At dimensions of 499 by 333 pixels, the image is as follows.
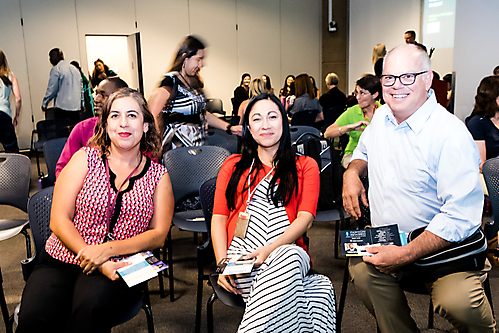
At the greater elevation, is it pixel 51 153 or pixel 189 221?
pixel 51 153

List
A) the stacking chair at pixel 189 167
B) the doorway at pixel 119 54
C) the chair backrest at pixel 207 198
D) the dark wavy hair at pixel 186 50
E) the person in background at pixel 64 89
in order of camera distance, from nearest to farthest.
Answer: the chair backrest at pixel 207 198
the stacking chair at pixel 189 167
the dark wavy hair at pixel 186 50
the person in background at pixel 64 89
the doorway at pixel 119 54

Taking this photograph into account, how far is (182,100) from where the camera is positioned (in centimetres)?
308

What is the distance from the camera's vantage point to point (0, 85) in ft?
17.9

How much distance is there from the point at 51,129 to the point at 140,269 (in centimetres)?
460

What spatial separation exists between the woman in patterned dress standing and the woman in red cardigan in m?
0.34

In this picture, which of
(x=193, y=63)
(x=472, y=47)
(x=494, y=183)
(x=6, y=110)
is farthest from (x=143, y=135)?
(x=472, y=47)

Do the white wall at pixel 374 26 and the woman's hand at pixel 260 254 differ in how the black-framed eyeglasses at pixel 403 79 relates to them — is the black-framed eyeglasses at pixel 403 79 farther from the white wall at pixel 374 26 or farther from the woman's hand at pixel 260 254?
the white wall at pixel 374 26

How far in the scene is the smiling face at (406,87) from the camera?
1.82 m

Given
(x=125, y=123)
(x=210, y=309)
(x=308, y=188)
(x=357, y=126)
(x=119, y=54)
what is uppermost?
(x=119, y=54)

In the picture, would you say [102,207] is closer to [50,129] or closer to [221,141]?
[221,141]

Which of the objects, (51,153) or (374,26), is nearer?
(51,153)

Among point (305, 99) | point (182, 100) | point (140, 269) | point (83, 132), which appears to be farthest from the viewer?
point (305, 99)

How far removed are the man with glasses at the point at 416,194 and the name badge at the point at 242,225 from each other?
0.50 meters

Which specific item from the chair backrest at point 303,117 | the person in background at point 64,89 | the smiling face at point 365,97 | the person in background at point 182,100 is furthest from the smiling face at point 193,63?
the person in background at point 64,89
